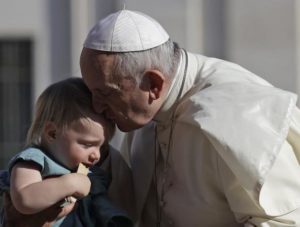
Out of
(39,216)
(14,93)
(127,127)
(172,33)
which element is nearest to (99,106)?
(127,127)

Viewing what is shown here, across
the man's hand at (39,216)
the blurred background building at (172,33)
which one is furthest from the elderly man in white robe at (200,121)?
the blurred background building at (172,33)

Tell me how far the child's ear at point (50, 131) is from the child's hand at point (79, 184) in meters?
0.12

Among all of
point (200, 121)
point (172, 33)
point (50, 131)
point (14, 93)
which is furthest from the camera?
point (14, 93)

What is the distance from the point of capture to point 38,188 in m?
2.62

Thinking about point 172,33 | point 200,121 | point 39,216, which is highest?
point 200,121

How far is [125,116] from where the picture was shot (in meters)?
2.67

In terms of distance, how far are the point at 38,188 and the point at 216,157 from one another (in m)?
0.45

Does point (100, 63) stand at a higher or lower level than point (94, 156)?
higher

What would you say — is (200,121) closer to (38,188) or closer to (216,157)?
(216,157)

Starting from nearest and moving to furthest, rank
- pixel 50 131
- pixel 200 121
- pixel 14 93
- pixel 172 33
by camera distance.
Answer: pixel 200 121
pixel 50 131
pixel 172 33
pixel 14 93

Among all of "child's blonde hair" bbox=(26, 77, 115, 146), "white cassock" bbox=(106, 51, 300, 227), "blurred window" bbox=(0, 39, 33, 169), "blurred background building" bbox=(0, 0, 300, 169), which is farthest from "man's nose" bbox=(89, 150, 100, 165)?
"blurred window" bbox=(0, 39, 33, 169)

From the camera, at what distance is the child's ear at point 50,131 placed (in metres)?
2.71

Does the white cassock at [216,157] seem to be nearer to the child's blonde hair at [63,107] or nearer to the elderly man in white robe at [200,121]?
the elderly man in white robe at [200,121]

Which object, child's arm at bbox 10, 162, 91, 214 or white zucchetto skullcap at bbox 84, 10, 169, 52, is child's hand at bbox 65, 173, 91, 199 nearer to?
child's arm at bbox 10, 162, 91, 214
